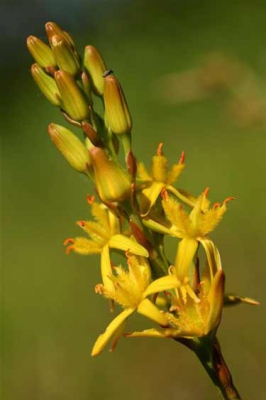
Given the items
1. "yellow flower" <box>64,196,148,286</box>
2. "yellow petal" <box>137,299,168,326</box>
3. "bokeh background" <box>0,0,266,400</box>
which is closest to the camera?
"yellow petal" <box>137,299,168,326</box>

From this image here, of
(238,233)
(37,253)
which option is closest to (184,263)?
(238,233)

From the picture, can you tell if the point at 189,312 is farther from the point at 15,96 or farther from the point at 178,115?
the point at 15,96

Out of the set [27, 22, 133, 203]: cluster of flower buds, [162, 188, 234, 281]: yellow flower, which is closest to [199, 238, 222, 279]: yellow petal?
[162, 188, 234, 281]: yellow flower

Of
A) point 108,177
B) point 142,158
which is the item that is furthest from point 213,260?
point 142,158

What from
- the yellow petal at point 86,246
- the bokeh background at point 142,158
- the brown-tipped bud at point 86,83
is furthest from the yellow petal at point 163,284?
the bokeh background at point 142,158

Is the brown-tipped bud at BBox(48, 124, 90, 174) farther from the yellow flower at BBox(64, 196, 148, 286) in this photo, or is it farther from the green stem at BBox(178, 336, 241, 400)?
the green stem at BBox(178, 336, 241, 400)

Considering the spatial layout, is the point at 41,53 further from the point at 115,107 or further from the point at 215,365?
A: the point at 215,365


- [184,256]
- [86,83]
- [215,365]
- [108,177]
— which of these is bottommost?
[215,365]
